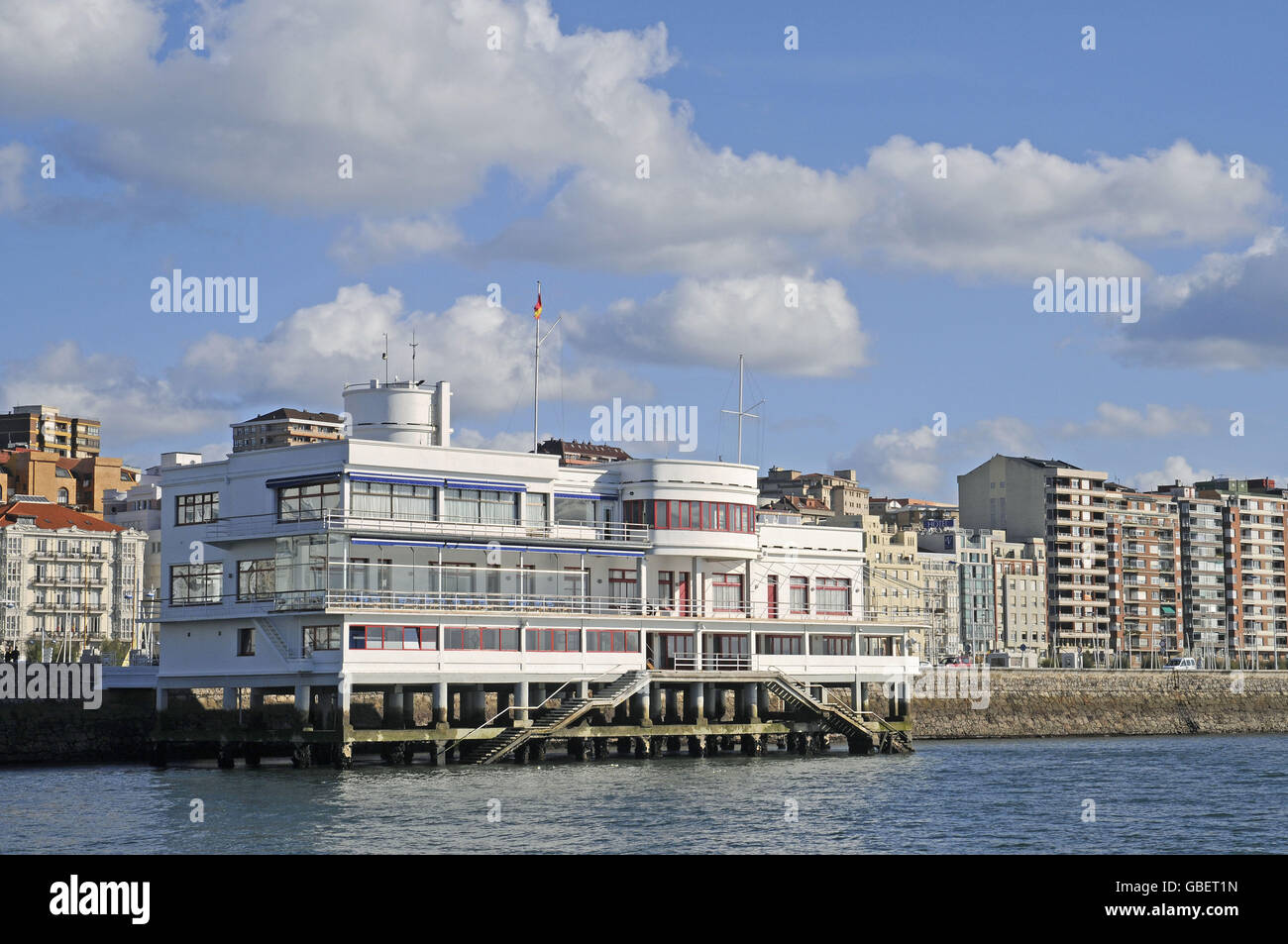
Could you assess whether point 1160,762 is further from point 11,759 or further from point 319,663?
point 11,759

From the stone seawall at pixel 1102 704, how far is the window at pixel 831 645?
31.0 m

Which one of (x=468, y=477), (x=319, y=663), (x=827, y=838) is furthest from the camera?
(x=468, y=477)

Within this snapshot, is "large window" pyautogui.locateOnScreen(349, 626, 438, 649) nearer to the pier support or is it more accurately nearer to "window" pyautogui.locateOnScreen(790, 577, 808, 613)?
the pier support

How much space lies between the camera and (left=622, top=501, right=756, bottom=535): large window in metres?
85.4

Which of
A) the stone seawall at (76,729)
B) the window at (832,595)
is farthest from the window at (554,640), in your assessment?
the stone seawall at (76,729)

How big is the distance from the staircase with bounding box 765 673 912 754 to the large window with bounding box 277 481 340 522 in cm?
2434

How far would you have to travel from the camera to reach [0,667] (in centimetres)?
9144

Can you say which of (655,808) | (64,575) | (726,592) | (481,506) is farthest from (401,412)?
(64,575)

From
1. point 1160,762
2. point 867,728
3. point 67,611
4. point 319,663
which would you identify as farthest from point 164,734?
point 67,611

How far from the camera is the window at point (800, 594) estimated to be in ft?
307

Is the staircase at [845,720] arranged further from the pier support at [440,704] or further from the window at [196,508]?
the window at [196,508]

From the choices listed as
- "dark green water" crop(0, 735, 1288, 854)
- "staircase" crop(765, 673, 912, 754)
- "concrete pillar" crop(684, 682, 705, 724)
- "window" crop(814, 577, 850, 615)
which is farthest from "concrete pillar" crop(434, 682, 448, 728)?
"window" crop(814, 577, 850, 615)

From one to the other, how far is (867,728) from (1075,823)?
33755 mm

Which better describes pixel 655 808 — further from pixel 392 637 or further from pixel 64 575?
pixel 64 575
